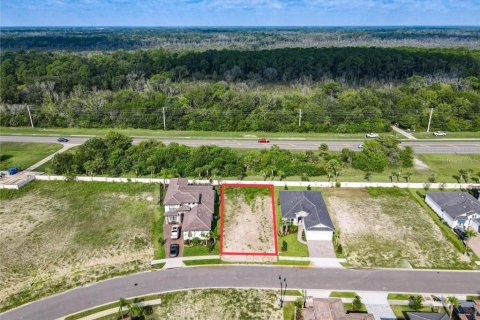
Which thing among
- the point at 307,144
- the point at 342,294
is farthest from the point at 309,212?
the point at 307,144

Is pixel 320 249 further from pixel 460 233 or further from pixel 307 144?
pixel 307 144

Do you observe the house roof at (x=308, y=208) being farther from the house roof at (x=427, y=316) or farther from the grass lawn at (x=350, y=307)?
the house roof at (x=427, y=316)

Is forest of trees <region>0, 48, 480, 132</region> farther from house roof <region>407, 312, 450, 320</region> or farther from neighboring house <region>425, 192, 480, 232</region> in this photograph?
house roof <region>407, 312, 450, 320</region>

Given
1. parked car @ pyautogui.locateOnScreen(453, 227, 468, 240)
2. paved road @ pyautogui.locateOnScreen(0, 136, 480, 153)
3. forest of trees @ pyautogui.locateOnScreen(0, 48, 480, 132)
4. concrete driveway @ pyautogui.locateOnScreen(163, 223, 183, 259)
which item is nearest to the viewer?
concrete driveway @ pyautogui.locateOnScreen(163, 223, 183, 259)

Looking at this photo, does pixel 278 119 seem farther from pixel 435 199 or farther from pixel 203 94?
pixel 435 199

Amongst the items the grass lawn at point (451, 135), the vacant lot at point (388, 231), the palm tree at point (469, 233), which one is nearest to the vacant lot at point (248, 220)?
the vacant lot at point (388, 231)

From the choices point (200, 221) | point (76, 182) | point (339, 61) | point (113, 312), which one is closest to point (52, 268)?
point (113, 312)

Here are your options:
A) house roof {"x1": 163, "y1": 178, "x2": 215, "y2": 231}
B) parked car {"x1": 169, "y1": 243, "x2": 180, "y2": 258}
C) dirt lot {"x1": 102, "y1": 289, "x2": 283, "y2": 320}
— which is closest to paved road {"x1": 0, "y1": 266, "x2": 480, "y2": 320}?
dirt lot {"x1": 102, "y1": 289, "x2": 283, "y2": 320}

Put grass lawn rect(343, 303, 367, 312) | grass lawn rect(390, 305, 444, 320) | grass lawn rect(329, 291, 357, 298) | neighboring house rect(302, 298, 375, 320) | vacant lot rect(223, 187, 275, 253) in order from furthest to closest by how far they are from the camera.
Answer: vacant lot rect(223, 187, 275, 253) < grass lawn rect(329, 291, 357, 298) < grass lawn rect(343, 303, 367, 312) < grass lawn rect(390, 305, 444, 320) < neighboring house rect(302, 298, 375, 320)
